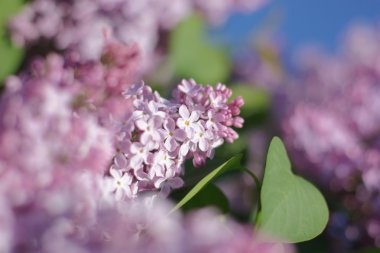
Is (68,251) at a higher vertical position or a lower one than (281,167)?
higher

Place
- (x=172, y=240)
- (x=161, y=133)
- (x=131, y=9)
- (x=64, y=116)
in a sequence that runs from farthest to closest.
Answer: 1. (x=131, y=9)
2. (x=161, y=133)
3. (x=64, y=116)
4. (x=172, y=240)

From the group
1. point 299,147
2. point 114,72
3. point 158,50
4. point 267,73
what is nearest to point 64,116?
point 114,72

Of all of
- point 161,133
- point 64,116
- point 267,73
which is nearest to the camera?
point 64,116

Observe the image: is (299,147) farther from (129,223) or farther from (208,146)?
(129,223)

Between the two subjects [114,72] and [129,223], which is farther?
[114,72]

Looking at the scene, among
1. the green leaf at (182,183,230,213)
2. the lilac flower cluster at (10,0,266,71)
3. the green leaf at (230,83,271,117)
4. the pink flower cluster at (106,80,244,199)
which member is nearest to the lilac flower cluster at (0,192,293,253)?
the pink flower cluster at (106,80,244,199)

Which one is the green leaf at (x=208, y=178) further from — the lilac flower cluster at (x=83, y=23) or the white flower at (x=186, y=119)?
the lilac flower cluster at (x=83, y=23)

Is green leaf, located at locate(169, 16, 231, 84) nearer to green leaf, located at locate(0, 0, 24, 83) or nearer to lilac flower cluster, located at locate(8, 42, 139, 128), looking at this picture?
green leaf, located at locate(0, 0, 24, 83)
